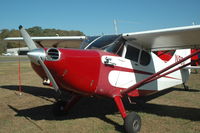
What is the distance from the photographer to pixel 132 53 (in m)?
5.56

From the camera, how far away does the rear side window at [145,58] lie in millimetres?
5938

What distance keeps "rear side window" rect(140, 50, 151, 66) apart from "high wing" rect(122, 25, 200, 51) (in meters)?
0.23

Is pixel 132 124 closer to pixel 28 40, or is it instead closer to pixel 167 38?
pixel 167 38

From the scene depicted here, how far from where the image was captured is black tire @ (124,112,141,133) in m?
4.34

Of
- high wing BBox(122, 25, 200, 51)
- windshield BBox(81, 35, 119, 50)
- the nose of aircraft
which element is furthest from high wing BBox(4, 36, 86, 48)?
the nose of aircraft

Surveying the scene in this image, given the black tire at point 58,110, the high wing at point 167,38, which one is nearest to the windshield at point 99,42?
the high wing at point 167,38

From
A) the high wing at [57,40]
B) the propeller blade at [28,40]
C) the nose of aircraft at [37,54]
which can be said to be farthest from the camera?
the high wing at [57,40]

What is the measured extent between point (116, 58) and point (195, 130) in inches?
96.3

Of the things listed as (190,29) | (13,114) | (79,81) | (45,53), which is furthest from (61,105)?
(190,29)

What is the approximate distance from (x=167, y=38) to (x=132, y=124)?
2.57 meters

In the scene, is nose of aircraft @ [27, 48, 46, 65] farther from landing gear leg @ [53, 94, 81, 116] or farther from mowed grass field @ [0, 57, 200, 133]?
landing gear leg @ [53, 94, 81, 116]

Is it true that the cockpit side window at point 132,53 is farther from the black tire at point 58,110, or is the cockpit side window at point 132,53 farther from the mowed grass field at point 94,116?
the black tire at point 58,110

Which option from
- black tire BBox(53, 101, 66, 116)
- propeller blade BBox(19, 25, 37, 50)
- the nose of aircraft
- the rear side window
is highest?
propeller blade BBox(19, 25, 37, 50)

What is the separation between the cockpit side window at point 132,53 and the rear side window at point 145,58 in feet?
0.81
